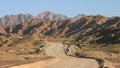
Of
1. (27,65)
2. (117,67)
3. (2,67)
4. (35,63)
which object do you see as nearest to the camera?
(2,67)

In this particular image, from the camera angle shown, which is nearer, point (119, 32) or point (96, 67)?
point (96, 67)

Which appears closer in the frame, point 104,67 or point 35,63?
point 35,63

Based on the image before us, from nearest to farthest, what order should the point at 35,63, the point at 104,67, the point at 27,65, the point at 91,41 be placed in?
the point at 27,65
the point at 35,63
the point at 104,67
the point at 91,41

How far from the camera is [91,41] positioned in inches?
5458

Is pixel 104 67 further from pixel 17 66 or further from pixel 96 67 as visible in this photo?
pixel 17 66

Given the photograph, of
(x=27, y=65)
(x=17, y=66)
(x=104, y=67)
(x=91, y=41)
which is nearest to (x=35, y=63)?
(x=27, y=65)

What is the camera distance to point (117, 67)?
2143 inches

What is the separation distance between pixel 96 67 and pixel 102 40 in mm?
82391

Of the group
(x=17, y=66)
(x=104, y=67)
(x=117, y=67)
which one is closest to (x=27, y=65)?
(x=17, y=66)

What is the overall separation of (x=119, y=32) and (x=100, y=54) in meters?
49.1

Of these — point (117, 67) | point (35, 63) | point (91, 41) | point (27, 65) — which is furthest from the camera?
point (91, 41)

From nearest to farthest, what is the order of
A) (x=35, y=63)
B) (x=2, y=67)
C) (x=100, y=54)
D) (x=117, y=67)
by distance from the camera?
1. (x=2, y=67)
2. (x=35, y=63)
3. (x=117, y=67)
4. (x=100, y=54)

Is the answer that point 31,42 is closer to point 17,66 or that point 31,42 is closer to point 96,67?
point 96,67

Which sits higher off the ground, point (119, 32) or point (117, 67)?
point (119, 32)
